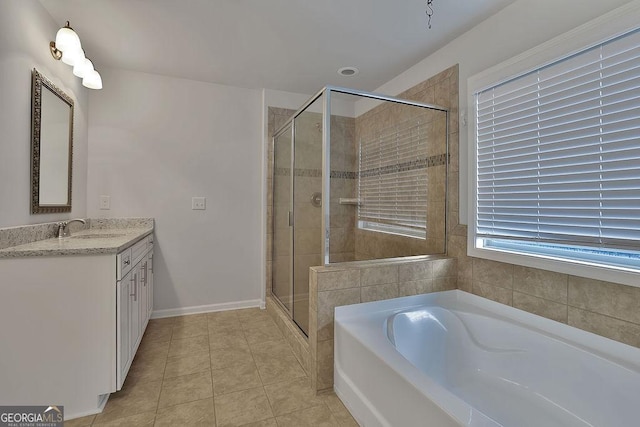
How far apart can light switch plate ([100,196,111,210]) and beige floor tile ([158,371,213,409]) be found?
1738 mm

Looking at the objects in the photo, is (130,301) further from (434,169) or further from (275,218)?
(434,169)

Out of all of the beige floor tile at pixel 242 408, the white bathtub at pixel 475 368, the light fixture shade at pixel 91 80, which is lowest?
the beige floor tile at pixel 242 408

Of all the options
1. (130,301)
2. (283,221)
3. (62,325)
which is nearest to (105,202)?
(130,301)

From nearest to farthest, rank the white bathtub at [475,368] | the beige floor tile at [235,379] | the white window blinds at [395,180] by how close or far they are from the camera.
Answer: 1. the white bathtub at [475,368]
2. the beige floor tile at [235,379]
3. the white window blinds at [395,180]

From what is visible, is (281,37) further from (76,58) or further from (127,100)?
(127,100)

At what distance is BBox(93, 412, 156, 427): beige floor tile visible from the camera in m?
1.50

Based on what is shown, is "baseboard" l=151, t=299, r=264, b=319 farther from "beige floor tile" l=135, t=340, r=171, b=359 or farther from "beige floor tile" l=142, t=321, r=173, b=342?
"beige floor tile" l=135, t=340, r=171, b=359

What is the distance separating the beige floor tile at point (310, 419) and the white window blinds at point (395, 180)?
145 centimetres

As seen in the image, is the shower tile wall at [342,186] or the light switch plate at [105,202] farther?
the light switch plate at [105,202]

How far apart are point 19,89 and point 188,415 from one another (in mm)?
2109

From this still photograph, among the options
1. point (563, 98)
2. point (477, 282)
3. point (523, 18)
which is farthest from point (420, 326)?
point (523, 18)

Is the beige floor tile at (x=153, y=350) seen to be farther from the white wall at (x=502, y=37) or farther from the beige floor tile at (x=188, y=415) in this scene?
the white wall at (x=502, y=37)

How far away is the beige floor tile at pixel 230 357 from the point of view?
209 cm

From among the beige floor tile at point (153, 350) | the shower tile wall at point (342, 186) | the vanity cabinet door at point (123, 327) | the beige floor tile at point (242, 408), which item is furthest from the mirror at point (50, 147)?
the shower tile wall at point (342, 186)
